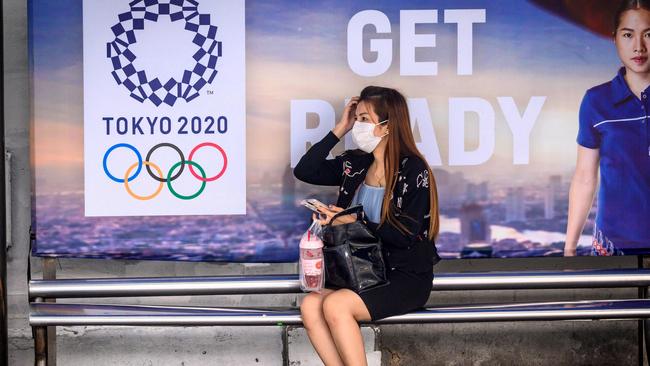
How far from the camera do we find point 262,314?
424 cm

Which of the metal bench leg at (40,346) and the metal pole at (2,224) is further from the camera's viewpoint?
the metal bench leg at (40,346)

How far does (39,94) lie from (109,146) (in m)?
0.43

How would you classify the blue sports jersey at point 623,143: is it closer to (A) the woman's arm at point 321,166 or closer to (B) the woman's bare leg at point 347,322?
(A) the woman's arm at point 321,166

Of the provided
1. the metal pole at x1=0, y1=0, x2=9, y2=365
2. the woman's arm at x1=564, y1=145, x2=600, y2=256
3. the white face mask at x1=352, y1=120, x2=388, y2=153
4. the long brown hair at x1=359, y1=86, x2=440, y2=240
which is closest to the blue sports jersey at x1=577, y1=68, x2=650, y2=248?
the woman's arm at x1=564, y1=145, x2=600, y2=256

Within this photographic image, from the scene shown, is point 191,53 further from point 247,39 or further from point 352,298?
point 352,298

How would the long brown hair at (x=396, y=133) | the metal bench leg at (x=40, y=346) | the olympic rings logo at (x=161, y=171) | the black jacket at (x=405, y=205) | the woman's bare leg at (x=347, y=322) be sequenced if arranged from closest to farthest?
1. the woman's bare leg at (x=347, y=322)
2. the black jacket at (x=405, y=205)
3. the long brown hair at (x=396, y=133)
4. the metal bench leg at (x=40, y=346)
5. the olympic rings logo at (x=161, y=171)

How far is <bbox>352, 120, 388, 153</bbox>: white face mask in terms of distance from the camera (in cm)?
412

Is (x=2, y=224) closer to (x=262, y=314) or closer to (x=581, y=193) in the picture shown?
(x=262, y=314)

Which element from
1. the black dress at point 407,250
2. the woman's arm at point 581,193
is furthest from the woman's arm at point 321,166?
the woman's arm at point 581,193

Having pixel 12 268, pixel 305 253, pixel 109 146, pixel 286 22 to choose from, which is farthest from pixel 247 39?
pixel 12 268

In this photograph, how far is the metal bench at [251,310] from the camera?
4.25 m

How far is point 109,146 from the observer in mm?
4445

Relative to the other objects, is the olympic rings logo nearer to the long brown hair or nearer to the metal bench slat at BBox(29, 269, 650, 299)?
the metal bench slat at BBox(29, 269, 650, 299)

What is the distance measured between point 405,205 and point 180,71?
53.1 inches
